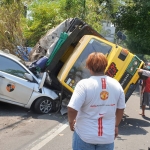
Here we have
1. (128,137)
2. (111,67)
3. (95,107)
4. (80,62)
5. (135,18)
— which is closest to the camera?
(95,107)

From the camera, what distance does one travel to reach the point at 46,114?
8.43 meters

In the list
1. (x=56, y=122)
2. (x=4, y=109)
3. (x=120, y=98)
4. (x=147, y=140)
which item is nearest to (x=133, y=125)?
(x=147, y=140)

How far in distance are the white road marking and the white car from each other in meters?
0.93

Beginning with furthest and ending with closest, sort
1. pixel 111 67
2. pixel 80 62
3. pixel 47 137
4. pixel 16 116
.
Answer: pixel 16 116 → pixel 80 62 → pixel 111 67 → pixel 47 137

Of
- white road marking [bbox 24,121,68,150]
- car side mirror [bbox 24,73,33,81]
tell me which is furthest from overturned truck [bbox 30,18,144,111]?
white road marking [bbox 24,121,68,150]

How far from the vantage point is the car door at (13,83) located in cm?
808

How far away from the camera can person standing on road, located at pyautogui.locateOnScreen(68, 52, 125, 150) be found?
305 cm

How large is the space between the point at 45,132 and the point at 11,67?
2.27 metres

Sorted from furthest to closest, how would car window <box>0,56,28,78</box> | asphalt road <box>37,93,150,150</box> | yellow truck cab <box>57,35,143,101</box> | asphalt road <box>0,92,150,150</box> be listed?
car window <box>0,56,28,78</box> → yellow truck cab <box>57,35,143,101</box> → asphalt road <box>37,93,150,150</box> → asphalt road <box>0,92,150,150</box>

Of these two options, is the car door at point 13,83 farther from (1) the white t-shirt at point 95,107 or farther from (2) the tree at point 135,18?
(2) the tree at point 135,18

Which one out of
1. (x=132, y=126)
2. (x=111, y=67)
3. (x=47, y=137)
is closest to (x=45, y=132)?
(x=47, y=137)

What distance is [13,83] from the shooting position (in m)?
8.12

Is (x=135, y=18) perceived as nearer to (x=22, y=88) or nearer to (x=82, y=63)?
(x=82, y=63)

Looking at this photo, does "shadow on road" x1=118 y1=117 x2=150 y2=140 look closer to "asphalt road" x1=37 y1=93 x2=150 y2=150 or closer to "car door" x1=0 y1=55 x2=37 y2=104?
"asphalt road" x1=37 y1=93 x2=150 y2=150
